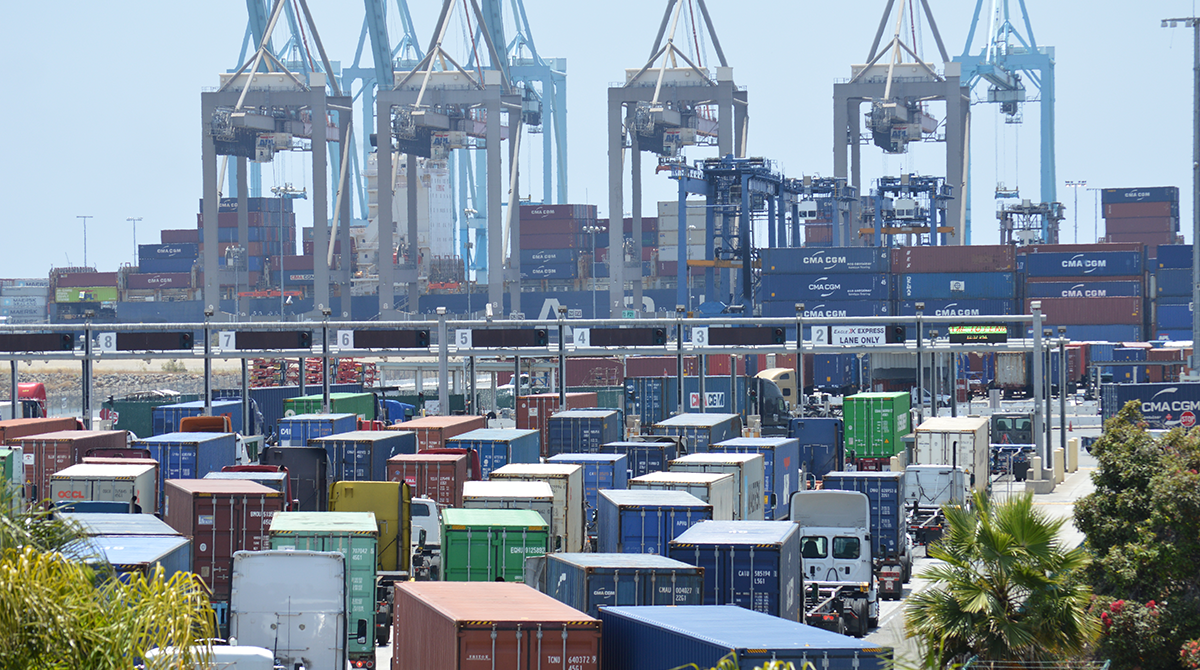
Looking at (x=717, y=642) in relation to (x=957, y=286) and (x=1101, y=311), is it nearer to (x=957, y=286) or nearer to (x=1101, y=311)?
(x=957, y=286)

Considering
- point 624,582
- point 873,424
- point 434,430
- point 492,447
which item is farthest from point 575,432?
point 624,582

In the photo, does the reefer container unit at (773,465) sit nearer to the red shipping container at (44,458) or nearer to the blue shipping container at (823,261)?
the red shipping container at (44,458)

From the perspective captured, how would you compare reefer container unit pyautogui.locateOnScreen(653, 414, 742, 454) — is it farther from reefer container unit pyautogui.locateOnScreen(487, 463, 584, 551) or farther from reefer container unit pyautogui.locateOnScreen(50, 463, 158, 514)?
reefer container unit pyautogui.locateOnScreen(50, 463, 158, 514)

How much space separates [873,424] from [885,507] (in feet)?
58.0

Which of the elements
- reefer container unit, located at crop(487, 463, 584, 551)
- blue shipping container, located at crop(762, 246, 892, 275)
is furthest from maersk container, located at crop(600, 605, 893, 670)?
blue shipping container, located at crop(762, 246, 892, 275)

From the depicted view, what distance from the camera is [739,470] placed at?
29344mm

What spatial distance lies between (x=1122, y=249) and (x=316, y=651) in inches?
3695

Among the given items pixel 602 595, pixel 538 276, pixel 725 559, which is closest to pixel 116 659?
pixel 602 595

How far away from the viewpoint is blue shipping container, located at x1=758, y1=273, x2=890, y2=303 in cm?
9525

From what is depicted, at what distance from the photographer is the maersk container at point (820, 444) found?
40.8m

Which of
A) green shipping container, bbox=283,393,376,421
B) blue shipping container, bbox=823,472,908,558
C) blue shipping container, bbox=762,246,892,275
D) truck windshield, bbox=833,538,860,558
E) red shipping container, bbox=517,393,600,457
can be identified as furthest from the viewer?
blue shipping container, bbox=762,246,892,275

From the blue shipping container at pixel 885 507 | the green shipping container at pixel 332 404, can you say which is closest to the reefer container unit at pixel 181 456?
the blue shipping container at pixel 885 507

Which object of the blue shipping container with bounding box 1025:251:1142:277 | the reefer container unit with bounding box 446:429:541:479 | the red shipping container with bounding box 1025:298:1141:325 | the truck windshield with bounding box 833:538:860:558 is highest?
the blue shipping container with bounding box 1025:251:1142:277

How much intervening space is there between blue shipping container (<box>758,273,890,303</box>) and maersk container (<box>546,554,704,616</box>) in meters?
78.0
